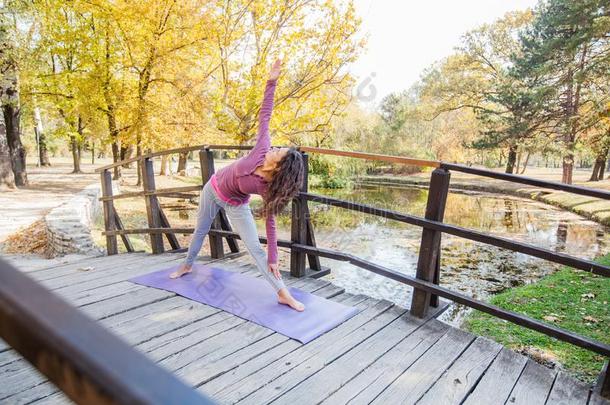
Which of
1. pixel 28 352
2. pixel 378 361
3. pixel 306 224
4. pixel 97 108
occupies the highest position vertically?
pixel 97 108

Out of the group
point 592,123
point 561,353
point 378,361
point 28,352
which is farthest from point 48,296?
point 592,123

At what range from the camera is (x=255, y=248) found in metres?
2.95

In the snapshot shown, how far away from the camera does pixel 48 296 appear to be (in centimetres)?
45

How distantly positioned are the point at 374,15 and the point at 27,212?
10.3 metres

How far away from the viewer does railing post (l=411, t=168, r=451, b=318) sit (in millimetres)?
2660

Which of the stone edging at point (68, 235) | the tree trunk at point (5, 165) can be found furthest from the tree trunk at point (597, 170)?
the tree trunk at point (5, 165)

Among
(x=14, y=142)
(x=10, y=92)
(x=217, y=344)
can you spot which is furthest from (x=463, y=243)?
(x=14, y=142)

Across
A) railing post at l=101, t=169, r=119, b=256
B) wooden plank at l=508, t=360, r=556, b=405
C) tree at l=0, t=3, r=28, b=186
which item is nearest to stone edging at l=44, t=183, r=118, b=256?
railing post at l=101, t=169, r=119, b=256

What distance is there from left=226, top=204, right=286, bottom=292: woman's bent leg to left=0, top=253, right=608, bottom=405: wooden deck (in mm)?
414

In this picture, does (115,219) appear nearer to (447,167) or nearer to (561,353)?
(447,167)

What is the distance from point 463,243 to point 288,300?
8.25 metres

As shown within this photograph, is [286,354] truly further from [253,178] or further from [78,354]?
[78,354]

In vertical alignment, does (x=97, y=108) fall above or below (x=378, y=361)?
above

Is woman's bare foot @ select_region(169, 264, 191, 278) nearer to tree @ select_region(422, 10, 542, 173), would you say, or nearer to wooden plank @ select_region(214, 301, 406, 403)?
wooden plank @ select_region(214, 301, 406, 403)
